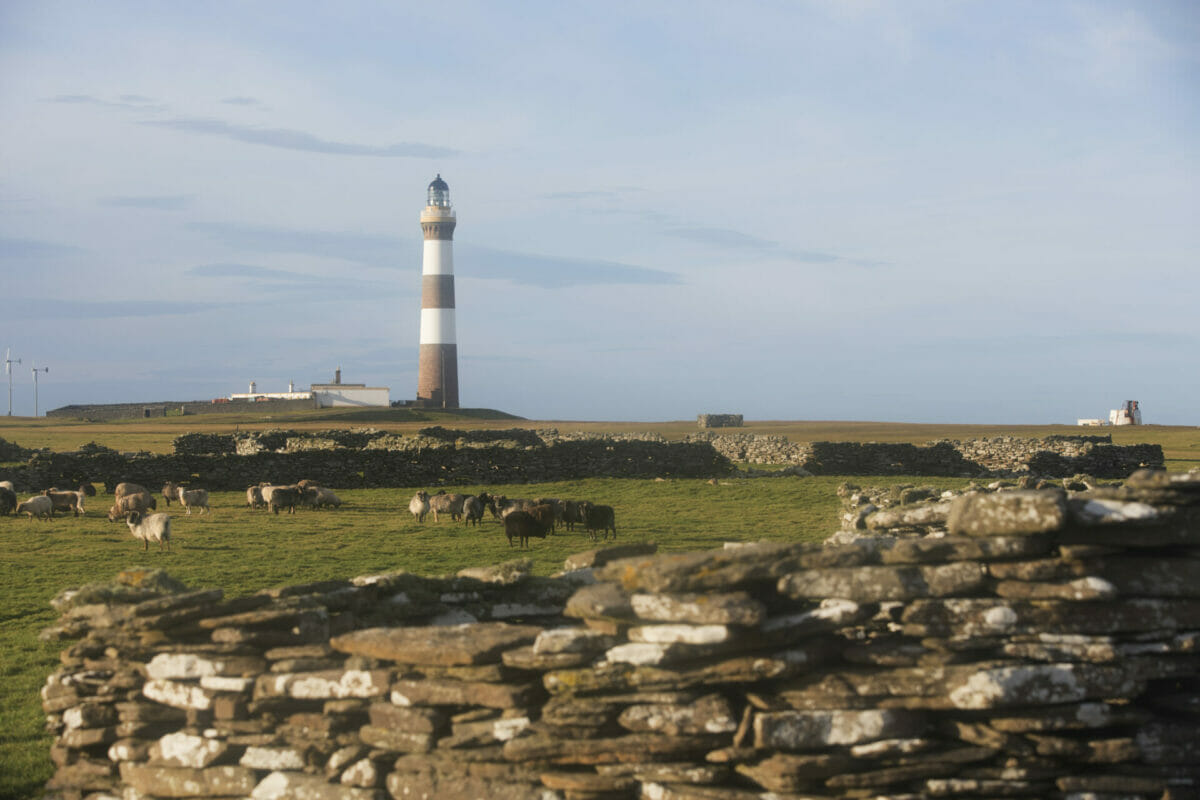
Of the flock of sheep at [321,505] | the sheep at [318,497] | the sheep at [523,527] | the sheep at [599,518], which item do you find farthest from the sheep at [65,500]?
the sheep at [599,518]

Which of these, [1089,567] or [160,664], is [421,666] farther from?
[1089,567]

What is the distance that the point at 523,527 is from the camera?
2308cm

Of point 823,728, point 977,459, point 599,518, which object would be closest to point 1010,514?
point 823,728

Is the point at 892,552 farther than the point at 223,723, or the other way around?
the point at 223,723

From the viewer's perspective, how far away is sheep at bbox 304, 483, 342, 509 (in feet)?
102

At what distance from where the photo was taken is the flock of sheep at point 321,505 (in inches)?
906

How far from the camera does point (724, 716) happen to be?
7.54 metres

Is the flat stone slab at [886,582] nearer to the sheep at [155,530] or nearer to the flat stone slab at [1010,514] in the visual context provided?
the flat stone slab at [1010,514]

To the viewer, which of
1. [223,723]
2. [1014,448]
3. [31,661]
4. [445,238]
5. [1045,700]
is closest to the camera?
[1045,700]

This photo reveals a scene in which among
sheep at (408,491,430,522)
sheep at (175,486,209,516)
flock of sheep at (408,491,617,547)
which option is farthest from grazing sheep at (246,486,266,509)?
sheep at (408,491,430,522)

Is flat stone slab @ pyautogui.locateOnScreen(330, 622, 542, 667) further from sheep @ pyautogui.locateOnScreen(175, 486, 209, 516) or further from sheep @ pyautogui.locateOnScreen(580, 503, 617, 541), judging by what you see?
sheep @ pyautogui.locateOnScreen(175, 486, 209, 516)

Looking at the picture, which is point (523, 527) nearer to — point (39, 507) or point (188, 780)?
point (188, 780)

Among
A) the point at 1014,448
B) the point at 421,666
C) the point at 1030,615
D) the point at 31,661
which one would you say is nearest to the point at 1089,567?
the point at 1030,615

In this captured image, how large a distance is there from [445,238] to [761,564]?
→ 276 feet
